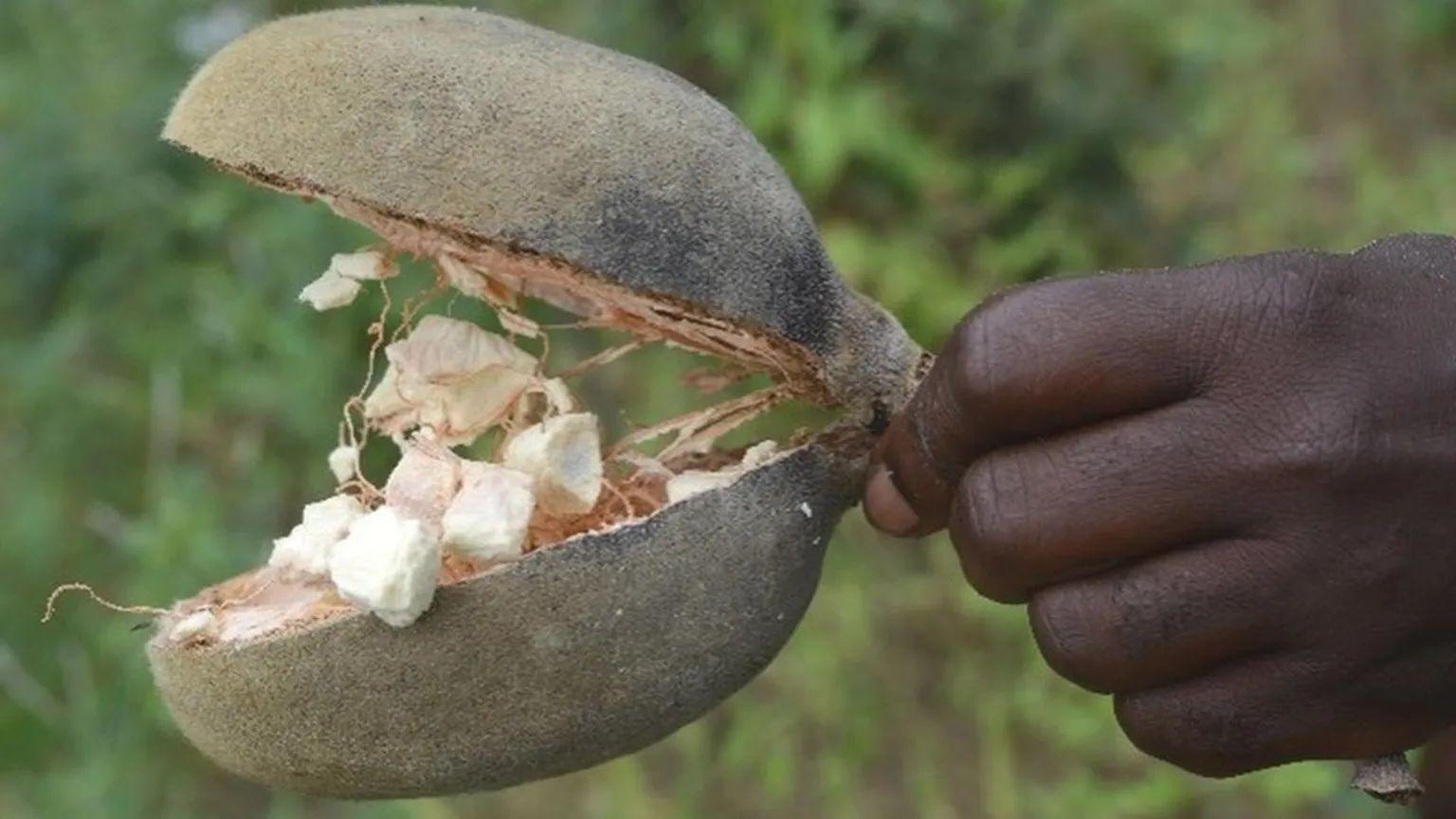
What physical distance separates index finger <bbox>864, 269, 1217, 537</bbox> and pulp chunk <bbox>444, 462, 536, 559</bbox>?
38 cm

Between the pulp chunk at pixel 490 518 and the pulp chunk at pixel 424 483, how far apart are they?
0.02 m

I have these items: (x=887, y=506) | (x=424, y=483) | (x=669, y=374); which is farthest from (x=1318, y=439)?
(x=669, y=374)

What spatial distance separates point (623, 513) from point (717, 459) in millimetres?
121

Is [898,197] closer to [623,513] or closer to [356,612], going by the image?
[623,513]

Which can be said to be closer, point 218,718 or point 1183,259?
point 218,718

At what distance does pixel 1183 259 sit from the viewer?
9.03ft

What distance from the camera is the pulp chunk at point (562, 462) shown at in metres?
1.37

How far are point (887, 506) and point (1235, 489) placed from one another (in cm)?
32

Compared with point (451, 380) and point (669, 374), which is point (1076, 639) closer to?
point (451, 380)

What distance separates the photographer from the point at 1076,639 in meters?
1.18

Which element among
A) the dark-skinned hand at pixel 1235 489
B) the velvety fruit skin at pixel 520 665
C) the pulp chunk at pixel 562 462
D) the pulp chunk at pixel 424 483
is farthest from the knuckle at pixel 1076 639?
the pulp chunk at pixel 424 483

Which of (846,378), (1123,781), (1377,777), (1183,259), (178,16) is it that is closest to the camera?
(1377,777)

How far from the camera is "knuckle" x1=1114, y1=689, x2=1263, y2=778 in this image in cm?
117

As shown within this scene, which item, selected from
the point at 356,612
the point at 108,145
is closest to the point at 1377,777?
the point at 356,612
